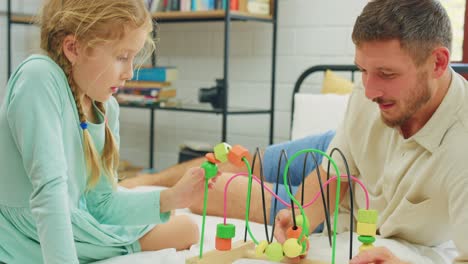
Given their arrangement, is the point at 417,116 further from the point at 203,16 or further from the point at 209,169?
the point at 203,16

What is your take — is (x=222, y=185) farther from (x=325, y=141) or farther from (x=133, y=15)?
(x=133, y=15)

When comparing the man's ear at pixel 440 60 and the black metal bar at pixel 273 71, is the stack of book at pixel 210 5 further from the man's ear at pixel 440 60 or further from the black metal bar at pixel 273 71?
the man's ear at pixel 440 60

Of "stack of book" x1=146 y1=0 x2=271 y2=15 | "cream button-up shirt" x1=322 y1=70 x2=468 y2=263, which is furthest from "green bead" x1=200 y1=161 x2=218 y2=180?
"stack of book" x1=146 y1=0 x2=271 y2=15

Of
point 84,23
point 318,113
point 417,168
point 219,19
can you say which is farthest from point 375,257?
point 219,19

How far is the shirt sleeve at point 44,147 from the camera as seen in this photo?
43.9 inches

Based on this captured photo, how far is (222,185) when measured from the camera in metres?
2.10

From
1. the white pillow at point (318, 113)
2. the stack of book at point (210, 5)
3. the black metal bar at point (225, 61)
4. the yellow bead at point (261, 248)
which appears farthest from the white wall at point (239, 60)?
the yellow bead at point (261, 248)

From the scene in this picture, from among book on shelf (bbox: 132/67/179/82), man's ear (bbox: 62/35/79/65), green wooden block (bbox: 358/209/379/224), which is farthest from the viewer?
book on shelf (bbox: 132/67/179/82)

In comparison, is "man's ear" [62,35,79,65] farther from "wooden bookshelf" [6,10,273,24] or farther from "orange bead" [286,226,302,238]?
"wooden bookshelf" [6,10,273,24]

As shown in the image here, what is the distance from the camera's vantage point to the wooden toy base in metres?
1.16

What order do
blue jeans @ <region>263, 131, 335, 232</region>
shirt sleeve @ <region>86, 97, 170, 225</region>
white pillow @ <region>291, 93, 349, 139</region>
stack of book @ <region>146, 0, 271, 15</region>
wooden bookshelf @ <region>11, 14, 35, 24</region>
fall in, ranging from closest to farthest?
shirt sleeve @ <region>86, 97, 170, 225</region> → blue jeans @ <region>263, 131, 335, 232</region> → white pillow @ <region>291, 93, 349, 139</region> → stack of book @ <region>146, 0, 271, 15</region> → wooden bookshelf @ <region>11, 14, 35, 24</region>

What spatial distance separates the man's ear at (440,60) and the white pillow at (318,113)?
1.08 meters

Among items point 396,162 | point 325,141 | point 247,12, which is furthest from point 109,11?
point 247,12

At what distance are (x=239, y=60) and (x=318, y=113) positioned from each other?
3.13 feet
